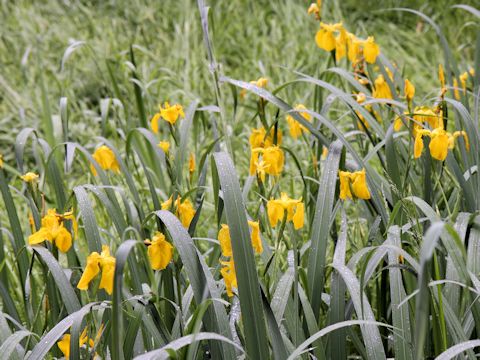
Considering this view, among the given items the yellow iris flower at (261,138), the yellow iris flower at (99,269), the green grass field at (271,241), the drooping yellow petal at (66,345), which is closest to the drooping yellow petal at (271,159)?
the green grass field at (271,241)

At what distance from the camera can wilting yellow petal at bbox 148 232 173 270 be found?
4.25 ft

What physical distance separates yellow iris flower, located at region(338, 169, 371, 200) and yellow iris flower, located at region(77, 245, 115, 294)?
43 centimetres

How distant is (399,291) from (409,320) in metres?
0.07

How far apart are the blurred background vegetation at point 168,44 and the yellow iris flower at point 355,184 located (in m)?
1.73

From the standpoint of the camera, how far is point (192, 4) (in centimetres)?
411

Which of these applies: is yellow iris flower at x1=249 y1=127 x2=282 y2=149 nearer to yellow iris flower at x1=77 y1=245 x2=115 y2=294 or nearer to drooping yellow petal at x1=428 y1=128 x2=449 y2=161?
drooping yellow petal at x1=428 y1=128 x2=449 y2=161

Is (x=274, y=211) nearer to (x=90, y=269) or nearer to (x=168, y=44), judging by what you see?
(x=90, y=269)

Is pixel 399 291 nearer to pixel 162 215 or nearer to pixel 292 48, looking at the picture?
pixel 162 215

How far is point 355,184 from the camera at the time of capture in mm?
1385

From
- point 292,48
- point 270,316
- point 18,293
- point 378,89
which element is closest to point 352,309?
point 270,316

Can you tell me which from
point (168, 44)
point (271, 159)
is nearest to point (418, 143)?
point (271, 159)

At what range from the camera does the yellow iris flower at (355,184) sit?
1376 millimetres

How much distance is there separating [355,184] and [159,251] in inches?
14.1

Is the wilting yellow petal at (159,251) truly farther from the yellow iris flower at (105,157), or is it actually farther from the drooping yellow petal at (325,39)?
the drooping yellow petal at (325,39)
